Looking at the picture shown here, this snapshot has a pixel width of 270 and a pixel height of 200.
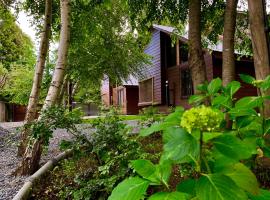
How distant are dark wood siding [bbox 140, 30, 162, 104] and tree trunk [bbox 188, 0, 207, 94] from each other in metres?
12.6

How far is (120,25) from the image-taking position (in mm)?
14070

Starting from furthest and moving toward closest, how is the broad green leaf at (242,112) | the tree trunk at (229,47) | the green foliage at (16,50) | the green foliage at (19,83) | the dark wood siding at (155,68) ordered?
the green foliage at (16,50) → the green foliage at (19,83) → the dark wood siding at (155,68) → the tree trunk at (229,47) → the broad green leaf at (242,112)

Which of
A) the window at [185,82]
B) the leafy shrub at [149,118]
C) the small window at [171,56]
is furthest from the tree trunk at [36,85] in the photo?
the small window at [171,56]

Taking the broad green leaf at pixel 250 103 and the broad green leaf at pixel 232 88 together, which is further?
the broad green leaf at pixel 232 88

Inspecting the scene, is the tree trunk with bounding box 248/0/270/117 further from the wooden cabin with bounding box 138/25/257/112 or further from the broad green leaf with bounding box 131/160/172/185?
the wooden cabin with bounding box 138/25/257/112

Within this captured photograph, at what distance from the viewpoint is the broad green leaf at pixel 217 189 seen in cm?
74

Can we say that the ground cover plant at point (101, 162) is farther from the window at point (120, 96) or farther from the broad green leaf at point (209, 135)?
the window at point (120, 96)

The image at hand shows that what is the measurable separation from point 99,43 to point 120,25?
142 centimetres

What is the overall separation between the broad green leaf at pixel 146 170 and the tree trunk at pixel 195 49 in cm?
367

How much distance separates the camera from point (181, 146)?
0.76m

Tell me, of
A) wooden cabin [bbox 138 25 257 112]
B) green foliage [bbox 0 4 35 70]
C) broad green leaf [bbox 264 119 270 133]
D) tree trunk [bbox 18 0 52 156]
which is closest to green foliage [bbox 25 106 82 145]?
tree trunk [bbox 18 0 52 156]

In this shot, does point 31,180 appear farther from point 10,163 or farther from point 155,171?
point 155,171

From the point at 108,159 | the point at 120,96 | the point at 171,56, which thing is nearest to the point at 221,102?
the point at 108,159

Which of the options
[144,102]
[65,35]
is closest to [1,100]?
[144,102]
